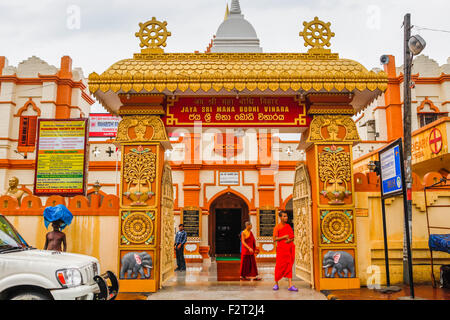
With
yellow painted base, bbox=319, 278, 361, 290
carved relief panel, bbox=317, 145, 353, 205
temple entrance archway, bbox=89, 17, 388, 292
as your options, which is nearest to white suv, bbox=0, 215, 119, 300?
temple entrance archway, bbox=89, 17, 388, 292

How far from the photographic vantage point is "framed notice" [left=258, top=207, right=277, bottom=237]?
1598cm

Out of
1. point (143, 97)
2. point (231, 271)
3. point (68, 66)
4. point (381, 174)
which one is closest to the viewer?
point (381, 174)

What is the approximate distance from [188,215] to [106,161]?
4.26 meters

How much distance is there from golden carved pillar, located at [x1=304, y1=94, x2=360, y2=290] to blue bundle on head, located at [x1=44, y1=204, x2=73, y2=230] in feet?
16.7

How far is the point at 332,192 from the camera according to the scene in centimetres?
785

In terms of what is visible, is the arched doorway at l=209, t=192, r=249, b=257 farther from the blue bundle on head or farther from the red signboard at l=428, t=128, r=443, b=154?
the blue bundle on head

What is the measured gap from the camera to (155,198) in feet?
26.0

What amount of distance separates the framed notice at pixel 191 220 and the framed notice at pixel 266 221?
8.54 ft

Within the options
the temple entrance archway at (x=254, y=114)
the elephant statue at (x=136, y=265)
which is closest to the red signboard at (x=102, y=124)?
the temple entrance archway at (x=254, y=114)

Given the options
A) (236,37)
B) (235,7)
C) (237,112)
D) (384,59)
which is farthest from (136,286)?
(384,59)

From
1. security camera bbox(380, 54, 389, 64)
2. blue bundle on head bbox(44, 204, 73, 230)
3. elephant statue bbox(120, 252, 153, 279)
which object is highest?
security camera bbox(380, 54, 389, 64)

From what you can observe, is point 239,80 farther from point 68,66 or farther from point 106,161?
point 68,66

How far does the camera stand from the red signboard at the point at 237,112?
27.1ft

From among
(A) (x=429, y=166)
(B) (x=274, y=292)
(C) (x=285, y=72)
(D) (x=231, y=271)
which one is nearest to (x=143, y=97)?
(C) (x=285, y=72)
